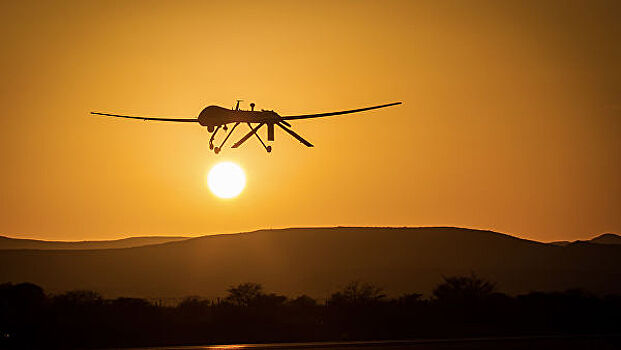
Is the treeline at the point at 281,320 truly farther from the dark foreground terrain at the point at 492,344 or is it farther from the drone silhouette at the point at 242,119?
the drone silhouette at the point at 242,119

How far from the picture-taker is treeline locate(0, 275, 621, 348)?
6556cm

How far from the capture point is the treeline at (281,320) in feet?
215

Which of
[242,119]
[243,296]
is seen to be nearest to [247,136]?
[242,119]

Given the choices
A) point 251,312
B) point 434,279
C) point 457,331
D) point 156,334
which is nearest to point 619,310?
point 457,331

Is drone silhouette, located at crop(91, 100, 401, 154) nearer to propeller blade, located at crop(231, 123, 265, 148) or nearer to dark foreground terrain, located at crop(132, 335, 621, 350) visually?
propeller blade, located at crop(231, 123, 265, 148)

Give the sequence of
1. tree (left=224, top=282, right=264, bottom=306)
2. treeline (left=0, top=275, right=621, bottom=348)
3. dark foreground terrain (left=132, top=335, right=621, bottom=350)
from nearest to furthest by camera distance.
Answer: dark foreground terrain (left=132, top=335, right=621, bottom=350)
treeline (left=0, top=275, right=621, bottom=348)
tree (left=224, top=282, right=264, bottom=306)

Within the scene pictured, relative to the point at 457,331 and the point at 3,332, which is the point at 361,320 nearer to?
the point at 457,331

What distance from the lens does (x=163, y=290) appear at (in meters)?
184

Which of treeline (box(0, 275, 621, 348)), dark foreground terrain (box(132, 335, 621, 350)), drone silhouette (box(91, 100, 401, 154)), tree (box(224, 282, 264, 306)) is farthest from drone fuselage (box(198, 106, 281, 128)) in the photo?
tree (box(224, 282, 264, 306))

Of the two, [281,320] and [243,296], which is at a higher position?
[243,296]

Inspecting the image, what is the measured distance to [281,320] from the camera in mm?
72188

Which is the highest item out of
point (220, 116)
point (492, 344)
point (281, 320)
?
point (220, 116)

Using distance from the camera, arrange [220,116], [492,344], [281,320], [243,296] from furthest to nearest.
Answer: [243,296]
[281,320]
[492,344]
[220,116]

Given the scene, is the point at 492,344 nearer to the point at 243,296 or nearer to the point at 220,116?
the point at 220,116
